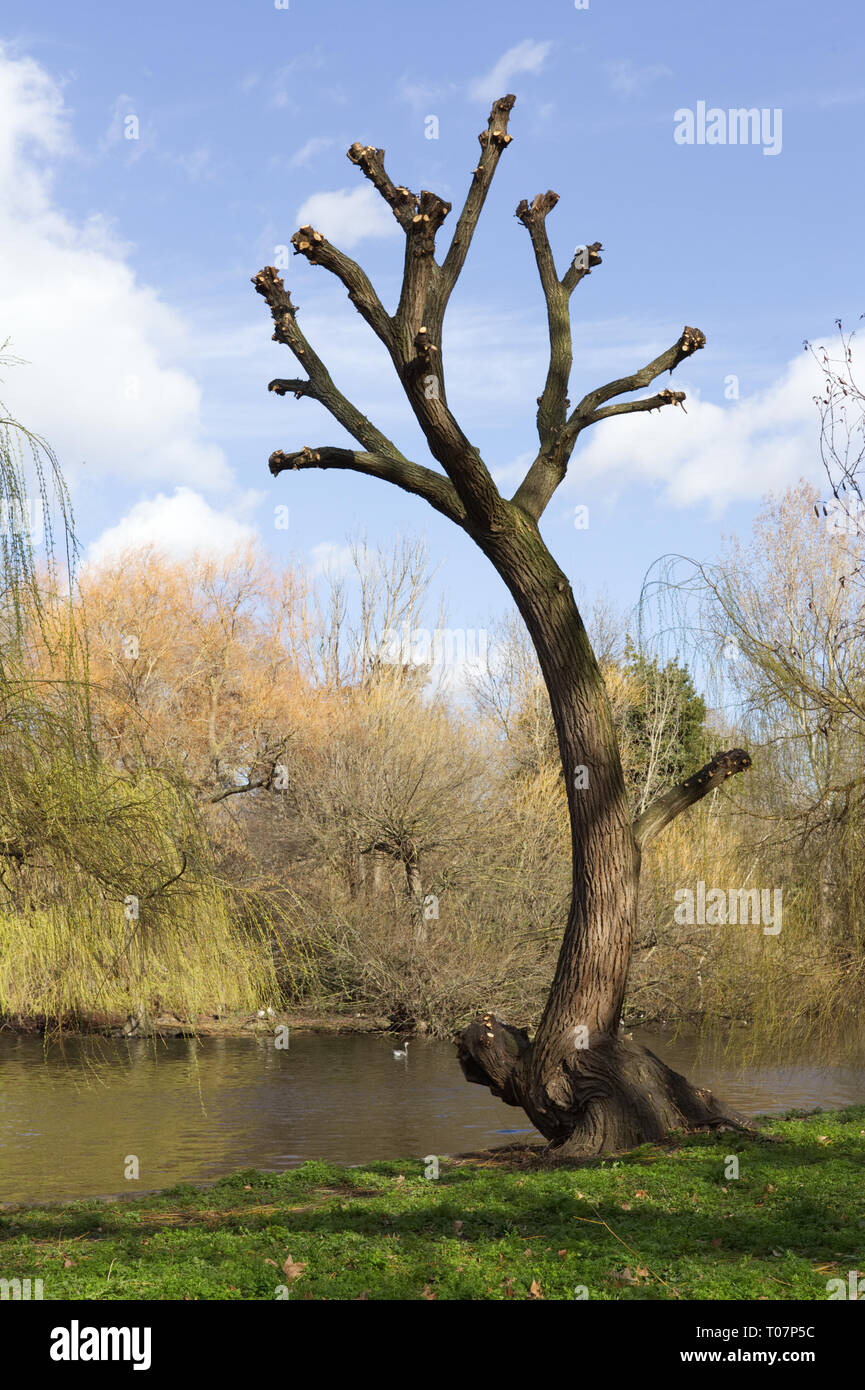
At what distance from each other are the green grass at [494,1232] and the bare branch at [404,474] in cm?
549

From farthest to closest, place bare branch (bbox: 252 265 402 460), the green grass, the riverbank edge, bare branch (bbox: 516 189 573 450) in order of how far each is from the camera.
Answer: the riverbank edge
bare branch (bbox: 516 189 573 450)
bare branch (bbox: 252 265 402 460)
the green grass

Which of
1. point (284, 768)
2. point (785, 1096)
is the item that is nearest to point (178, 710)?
point (284, 768)

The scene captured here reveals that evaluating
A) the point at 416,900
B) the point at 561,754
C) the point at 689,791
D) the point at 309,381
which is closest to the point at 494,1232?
the point at 561,754

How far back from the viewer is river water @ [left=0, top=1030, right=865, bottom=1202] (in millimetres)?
13719

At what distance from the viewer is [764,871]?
41.7 feet

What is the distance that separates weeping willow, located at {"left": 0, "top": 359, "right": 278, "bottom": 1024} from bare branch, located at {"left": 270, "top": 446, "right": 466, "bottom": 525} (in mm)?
2899

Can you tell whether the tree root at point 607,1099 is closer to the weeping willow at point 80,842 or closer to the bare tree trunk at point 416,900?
the weeping willow at point 80,842

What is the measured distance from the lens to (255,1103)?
17859 millimetres

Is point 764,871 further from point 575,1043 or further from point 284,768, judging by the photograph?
point 284,768

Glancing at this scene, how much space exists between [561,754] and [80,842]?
463cm

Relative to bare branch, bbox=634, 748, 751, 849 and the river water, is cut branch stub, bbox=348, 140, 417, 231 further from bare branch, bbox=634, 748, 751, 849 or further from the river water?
the river water

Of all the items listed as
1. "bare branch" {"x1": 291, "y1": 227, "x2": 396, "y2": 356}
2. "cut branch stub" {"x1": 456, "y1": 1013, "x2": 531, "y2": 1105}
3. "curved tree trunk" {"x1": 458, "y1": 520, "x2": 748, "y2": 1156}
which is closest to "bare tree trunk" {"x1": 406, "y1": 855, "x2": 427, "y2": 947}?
"cut branch stub" {"x1": 456, "y1": 1013, "x2": 531, "y2": 1105}

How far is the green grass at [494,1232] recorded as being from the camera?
6.32 metres
